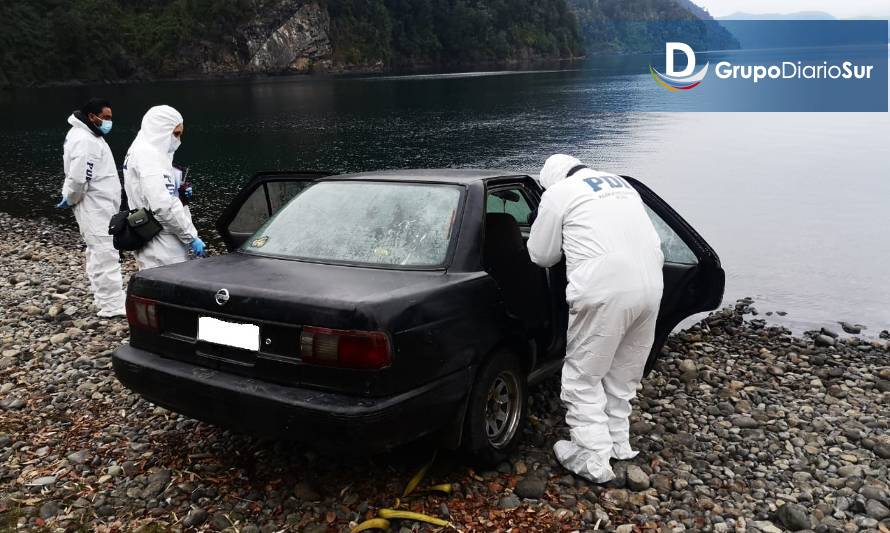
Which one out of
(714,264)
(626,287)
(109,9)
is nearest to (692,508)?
(626,287)

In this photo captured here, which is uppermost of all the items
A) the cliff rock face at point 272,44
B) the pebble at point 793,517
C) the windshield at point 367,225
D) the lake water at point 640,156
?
the cliff rock face at point 272,44

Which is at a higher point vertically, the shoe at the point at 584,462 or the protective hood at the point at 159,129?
the protective hood at the point at 159,129

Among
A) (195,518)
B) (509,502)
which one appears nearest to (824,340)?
(509,502)

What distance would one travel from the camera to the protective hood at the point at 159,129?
627 centimetres

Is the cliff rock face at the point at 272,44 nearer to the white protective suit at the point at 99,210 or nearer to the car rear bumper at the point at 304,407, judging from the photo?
the white protective suit at the point at 99,210

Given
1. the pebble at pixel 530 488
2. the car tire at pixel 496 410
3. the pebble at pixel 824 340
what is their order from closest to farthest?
1. the car tire at pixel 496 410
2. the pebble at pixel 530 488
3. the pebble at pixel 824 340

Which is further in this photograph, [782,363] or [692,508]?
[782,363]

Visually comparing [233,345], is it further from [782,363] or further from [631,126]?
[631,126]

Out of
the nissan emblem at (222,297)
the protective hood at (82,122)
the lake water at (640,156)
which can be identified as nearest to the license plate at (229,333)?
the nissan emblem at (222,297)

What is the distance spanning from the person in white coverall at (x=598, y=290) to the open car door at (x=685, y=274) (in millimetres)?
1076

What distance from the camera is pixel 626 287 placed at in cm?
384

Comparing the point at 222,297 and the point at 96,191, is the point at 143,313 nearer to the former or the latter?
the point at 222,297

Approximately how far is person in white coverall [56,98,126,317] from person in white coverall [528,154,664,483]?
16.8ft

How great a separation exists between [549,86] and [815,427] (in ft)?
223
